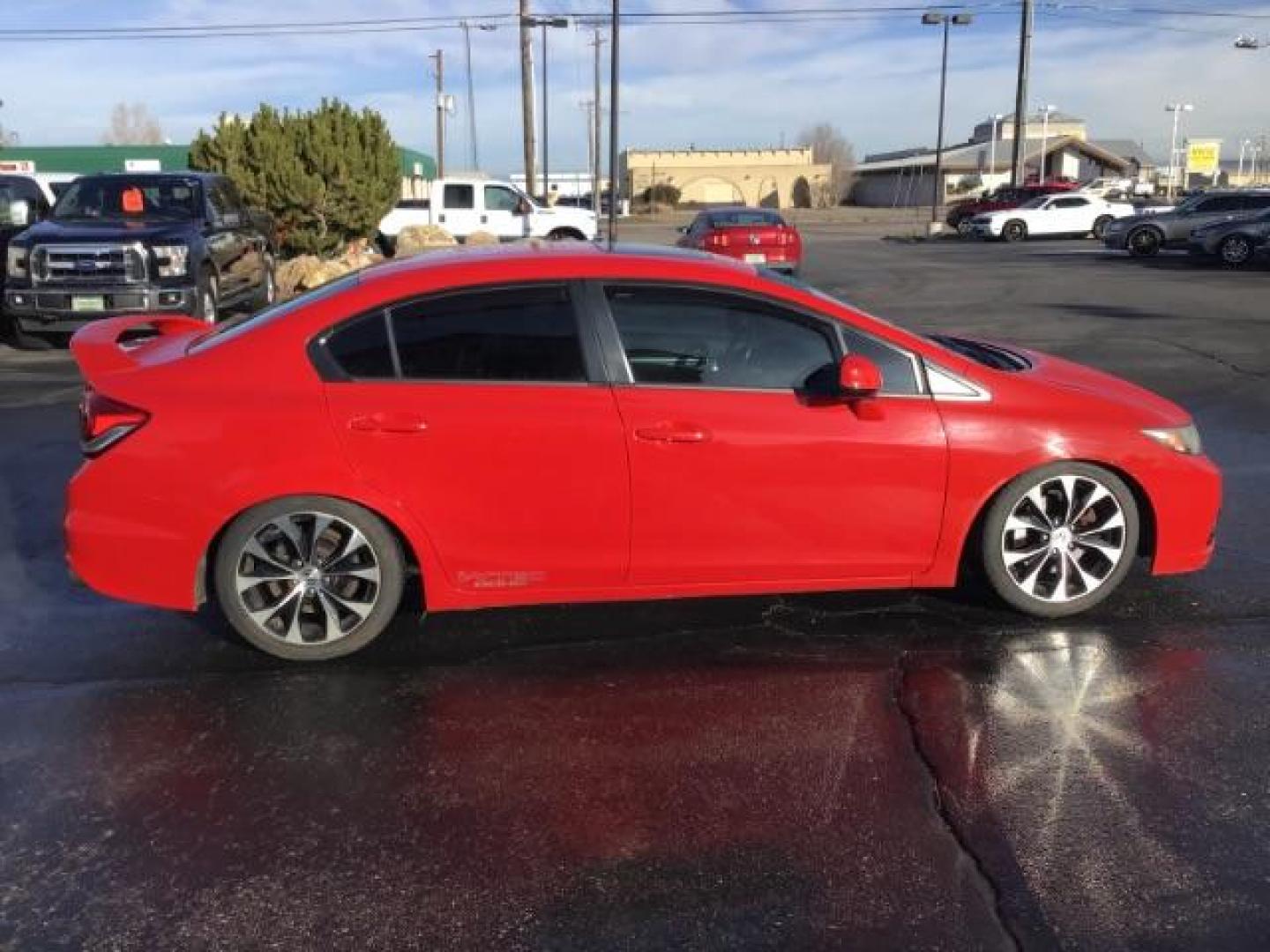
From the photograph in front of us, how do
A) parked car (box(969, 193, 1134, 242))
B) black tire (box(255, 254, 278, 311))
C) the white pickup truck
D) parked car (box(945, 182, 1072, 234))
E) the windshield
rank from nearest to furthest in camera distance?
the windshield
black tire (box(255, 254, 278, 311))
the white pickup truck
parked car (box(969, 193, 1134, 242))
parked car (box(945, 182, 1072, 234))

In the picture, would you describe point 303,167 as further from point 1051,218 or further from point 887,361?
point 1051,218

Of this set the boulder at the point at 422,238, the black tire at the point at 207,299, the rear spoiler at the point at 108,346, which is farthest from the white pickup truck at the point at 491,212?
the rear spoiler at the point at 108,346

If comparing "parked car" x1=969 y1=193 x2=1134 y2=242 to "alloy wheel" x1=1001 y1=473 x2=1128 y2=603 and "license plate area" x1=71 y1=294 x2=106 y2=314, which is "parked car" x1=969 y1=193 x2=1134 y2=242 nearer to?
"license plate area" x1=71 y1=294 x2=106 y2=314

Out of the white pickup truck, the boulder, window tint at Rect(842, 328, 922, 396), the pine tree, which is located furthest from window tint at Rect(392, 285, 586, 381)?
the white pickup truck

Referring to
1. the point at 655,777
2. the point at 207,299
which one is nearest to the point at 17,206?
the point at 207,299

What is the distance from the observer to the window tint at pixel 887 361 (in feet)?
14.1

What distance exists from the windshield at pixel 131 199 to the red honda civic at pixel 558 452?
9.59 m

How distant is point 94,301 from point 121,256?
568 millimetres

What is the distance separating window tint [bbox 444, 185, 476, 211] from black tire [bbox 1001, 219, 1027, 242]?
2115cm

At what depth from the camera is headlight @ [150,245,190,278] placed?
1203 centimetres

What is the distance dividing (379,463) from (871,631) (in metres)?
2.11

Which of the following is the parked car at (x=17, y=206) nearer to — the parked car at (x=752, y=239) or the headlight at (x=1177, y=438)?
the parked car at (x=752, y=239)

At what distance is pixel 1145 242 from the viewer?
2856 centimetres

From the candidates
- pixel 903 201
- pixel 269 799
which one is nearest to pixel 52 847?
pixel 269 799
